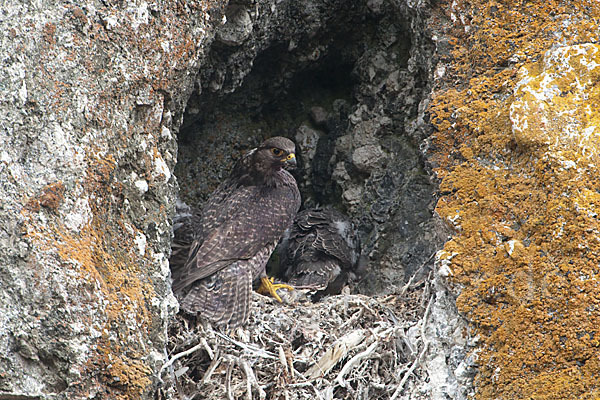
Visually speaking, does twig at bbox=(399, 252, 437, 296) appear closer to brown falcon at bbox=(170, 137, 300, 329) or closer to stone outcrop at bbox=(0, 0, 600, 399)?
stone outcrop at bbox=(0, 0, 600, 399)

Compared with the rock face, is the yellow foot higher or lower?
lower

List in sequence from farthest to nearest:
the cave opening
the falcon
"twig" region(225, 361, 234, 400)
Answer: the falcon < the cave opening < "twig" region(225, 361, 234, 400)

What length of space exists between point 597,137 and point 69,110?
2346mm

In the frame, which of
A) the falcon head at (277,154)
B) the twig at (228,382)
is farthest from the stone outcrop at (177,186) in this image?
the falcon head at (277,154)

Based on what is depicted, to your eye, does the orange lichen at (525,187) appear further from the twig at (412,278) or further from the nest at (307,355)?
the twig at (412,278)

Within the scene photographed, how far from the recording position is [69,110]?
322 cm

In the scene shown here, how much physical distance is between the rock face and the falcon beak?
1476 mm

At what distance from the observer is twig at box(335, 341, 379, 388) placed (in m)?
3.76

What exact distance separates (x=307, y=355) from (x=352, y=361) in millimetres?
340

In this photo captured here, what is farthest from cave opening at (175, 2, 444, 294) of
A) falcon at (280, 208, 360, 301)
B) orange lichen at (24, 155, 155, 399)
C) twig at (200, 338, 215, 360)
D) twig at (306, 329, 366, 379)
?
orange lichen at (24, 155, 155, 399)

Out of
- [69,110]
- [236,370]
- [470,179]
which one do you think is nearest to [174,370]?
[236,370]

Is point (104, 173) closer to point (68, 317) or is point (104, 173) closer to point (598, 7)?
point (68, 317)

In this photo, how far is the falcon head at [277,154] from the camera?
→ 17.0 feet

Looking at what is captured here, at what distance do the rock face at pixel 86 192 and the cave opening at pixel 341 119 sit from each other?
3.61 feet
